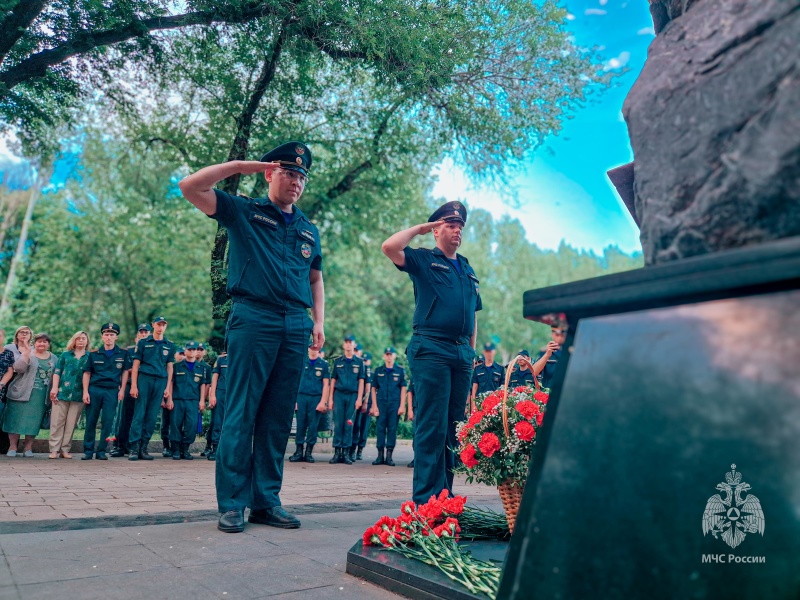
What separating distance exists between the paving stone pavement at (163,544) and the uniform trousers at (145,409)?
123 inches

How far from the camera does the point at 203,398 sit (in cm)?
1099

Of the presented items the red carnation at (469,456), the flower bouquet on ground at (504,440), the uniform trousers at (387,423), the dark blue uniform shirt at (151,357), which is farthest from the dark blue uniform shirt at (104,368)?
the red carnation at (469,456)

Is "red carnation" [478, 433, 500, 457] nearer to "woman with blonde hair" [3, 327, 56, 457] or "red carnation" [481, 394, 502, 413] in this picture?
"red carnation" [481, 394, 502, 413]

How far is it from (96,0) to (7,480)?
243 inches

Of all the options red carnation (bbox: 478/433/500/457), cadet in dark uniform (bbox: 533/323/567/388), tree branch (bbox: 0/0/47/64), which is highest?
tree branch (bbox: 0/0/47/64)

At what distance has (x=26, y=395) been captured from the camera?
28.6 feet

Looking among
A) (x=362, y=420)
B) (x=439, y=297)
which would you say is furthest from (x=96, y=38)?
(x=362, y=420)

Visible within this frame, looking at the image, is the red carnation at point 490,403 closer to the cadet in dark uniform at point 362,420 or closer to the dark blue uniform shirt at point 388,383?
the cadet in dark uniform at point 362,420

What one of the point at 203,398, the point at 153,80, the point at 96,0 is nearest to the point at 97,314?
the point at 203,398

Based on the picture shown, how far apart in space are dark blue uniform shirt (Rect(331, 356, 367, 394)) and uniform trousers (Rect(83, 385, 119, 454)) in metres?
3.86

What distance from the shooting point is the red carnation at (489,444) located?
3.11 meters

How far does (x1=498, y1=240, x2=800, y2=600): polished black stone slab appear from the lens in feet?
3.27

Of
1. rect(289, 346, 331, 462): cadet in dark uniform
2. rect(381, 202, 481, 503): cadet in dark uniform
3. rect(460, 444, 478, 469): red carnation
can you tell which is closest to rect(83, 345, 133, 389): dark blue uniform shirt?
rect(289, 346, 331, 462): cadet in dark uniform

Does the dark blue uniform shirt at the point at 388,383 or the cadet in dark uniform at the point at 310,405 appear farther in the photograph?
the dark blue uniform shirt at the point at 388,383
